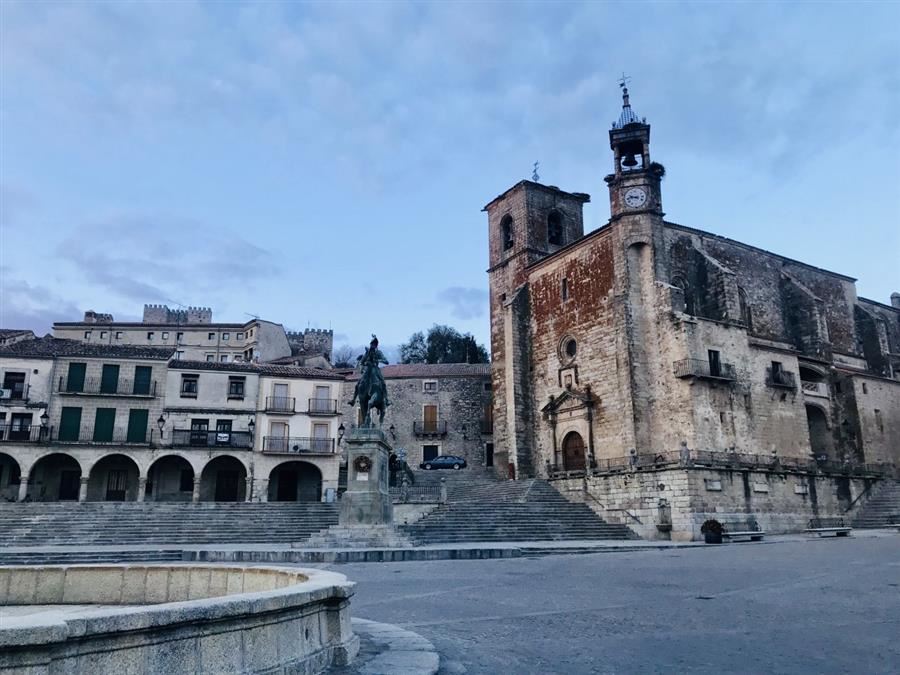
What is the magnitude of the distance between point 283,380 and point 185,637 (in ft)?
107

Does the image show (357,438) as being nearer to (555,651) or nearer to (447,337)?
(555,651)

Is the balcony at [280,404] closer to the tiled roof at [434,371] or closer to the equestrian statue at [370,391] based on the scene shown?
the tiled roof at [434,371]

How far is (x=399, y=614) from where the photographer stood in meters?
7.70

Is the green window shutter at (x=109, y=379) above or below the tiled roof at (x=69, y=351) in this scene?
below

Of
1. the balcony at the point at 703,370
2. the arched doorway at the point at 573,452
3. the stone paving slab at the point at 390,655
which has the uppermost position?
the balcony at the point at 703,370

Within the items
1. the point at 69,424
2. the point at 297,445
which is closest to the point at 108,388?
the point at 69,424

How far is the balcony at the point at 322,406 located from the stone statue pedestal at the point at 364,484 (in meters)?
16.6

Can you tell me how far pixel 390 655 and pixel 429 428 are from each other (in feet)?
130

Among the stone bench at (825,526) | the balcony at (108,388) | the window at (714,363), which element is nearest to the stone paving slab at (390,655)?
the stone bench at (825,526)

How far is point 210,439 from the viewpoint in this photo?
110 feet

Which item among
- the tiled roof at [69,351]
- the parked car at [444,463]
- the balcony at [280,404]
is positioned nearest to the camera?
the tiled roof at [69,351]

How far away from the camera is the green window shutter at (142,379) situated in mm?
33375

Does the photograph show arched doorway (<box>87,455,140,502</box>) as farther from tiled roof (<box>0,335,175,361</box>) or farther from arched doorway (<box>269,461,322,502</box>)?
arched doorway (<box>269,461,322,502</box>)

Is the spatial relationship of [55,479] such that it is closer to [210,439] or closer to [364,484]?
[210,439]
